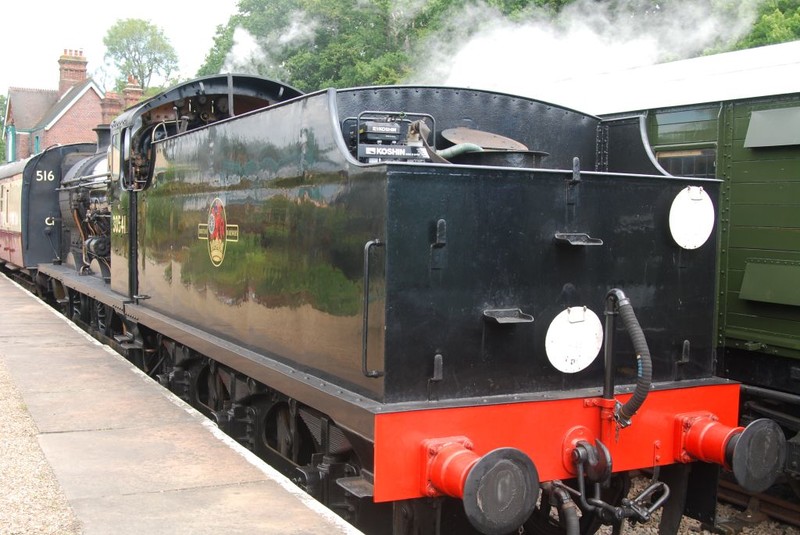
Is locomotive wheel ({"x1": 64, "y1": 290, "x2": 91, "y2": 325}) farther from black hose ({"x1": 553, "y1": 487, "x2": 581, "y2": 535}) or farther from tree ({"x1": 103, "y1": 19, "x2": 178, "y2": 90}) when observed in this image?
tree ({"x1": 103, "y1": 19, "x2": 178, "y2": 90})

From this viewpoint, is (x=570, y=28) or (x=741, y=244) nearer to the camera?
(x=741, y=244)

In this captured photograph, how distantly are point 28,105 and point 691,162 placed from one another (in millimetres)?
55642

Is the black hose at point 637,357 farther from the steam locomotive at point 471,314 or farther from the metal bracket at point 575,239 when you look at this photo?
the metal bracket at point 575,239

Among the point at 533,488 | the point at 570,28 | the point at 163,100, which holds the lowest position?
the point at 533,488

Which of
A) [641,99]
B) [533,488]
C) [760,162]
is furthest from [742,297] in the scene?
[533,488]

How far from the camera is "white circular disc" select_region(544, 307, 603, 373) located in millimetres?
3695

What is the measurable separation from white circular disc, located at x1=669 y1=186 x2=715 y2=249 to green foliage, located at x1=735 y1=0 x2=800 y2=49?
30.4 feet

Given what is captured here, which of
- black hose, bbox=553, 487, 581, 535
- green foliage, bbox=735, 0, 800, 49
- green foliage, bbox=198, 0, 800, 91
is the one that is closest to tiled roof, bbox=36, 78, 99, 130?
green foliage, bbox=198, 0, 800, 91

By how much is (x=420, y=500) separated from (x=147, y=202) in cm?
452

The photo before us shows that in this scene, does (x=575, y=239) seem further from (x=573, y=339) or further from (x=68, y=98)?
(x=68, y=98)

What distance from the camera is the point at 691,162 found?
657 centimetres

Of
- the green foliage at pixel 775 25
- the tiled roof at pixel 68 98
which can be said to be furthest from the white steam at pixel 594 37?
the tiled roof at pixel 68 98

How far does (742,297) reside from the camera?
5941 millimetres

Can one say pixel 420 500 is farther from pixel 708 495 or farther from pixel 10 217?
pixel 10 217
